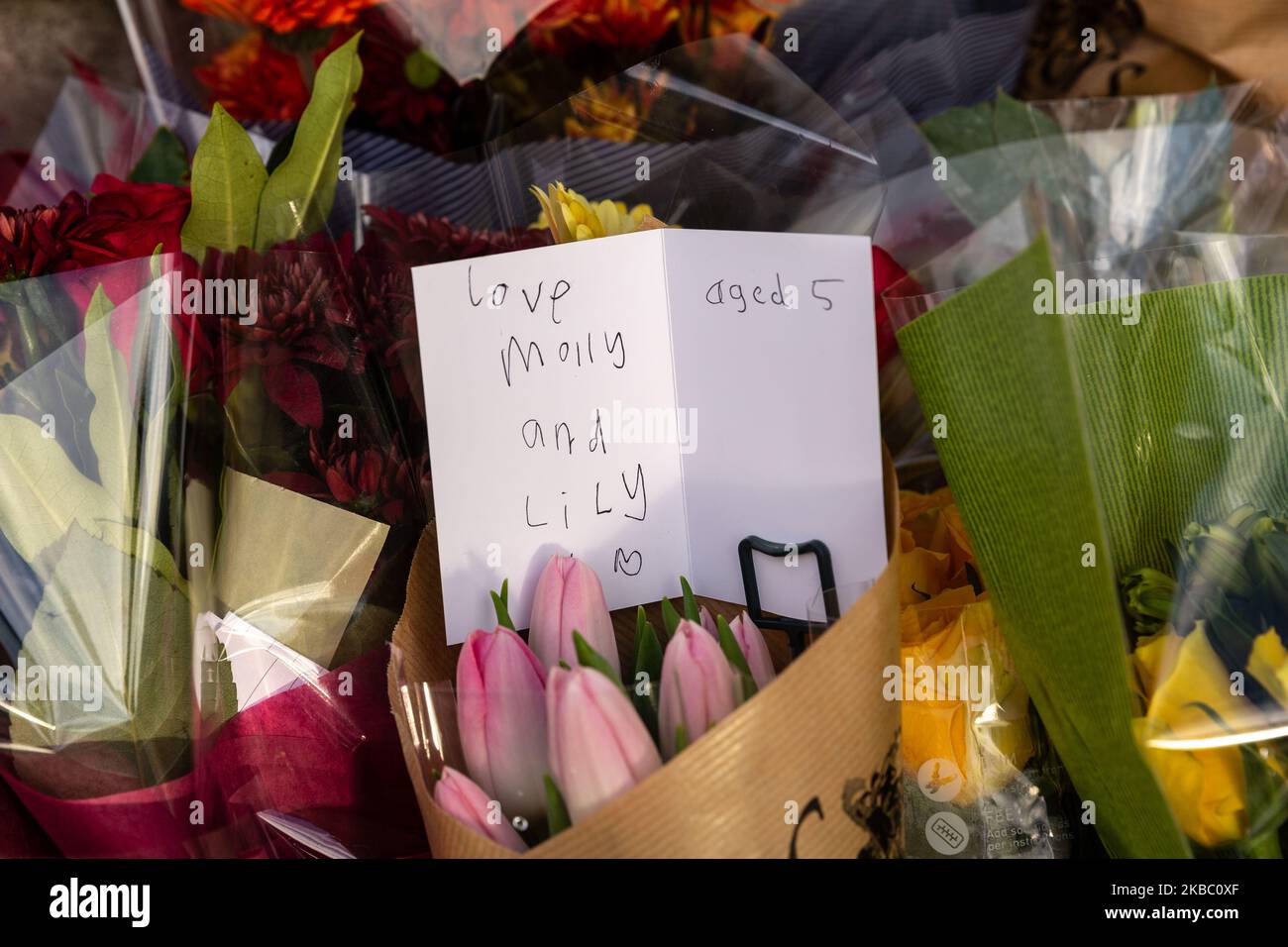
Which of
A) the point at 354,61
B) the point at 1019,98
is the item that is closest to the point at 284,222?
the point at 354,61

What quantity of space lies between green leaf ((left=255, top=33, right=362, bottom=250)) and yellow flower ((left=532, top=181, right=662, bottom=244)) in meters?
0.15

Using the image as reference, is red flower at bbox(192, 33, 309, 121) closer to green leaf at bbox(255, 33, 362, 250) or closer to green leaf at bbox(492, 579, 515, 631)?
green leaf at bbox(255, 33, 362, 250)

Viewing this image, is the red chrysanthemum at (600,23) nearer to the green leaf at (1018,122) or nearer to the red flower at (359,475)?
the green leaf at (1018,122)

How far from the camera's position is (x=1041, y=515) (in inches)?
21.6

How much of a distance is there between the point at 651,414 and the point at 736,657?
180 mm

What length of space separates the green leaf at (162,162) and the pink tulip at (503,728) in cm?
56

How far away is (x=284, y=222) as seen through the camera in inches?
27.7

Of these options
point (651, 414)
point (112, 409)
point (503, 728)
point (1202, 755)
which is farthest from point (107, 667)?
point (1202, 755)

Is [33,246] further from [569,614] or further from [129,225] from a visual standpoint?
[569,614]

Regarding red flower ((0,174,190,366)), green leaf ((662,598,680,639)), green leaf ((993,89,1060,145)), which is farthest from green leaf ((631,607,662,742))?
green leaf ((993,89,1060,145))

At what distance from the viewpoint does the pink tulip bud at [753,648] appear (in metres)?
0.57

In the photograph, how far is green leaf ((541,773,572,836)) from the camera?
0.49m
